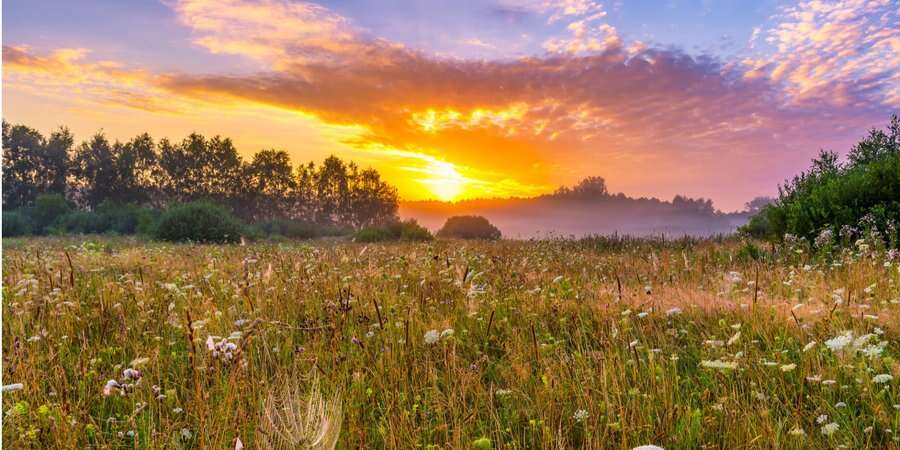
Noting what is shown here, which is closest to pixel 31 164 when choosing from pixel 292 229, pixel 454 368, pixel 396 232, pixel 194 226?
pixel 292 229

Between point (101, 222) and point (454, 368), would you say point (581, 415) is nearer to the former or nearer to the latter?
point (454, 368)

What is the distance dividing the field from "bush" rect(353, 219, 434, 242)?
2238 cm

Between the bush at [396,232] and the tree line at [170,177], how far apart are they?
1668cm

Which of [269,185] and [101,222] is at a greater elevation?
[269,185]

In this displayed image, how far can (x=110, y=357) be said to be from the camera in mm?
4828

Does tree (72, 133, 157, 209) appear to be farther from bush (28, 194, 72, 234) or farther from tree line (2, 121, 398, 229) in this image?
bush (28, 194, 72, 234)

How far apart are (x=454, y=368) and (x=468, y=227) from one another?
117ft

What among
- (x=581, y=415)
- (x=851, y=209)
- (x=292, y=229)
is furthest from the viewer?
(x=292, y=229)

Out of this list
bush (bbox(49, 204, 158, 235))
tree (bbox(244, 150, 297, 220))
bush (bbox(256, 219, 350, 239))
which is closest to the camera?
bush (bbox(49, 204, 158, 235))

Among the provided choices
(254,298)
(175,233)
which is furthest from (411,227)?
(254,298)

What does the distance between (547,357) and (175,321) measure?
12.0 ft

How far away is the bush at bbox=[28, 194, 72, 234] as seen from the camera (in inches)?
1551

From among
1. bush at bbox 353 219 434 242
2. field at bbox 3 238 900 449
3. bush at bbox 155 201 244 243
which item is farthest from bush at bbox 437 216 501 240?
field at bbox 3 238 900 449

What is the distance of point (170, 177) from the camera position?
180 ft
